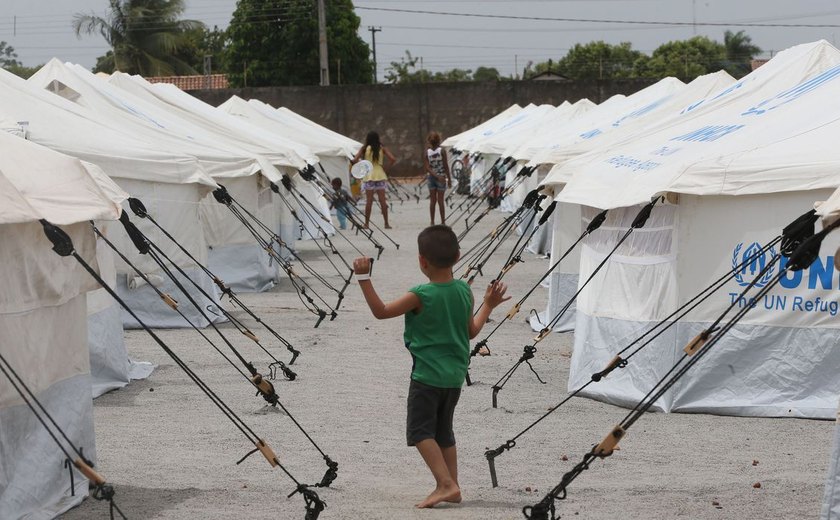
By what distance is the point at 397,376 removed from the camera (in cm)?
990

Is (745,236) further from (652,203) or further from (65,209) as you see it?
(65,209)

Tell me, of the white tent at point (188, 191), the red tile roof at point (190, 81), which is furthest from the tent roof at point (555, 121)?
the red tile roof at point (190, 81)

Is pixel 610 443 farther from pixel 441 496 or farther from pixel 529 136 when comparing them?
pixel 529 136

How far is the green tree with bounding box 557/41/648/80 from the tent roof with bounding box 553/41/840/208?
68469 mm

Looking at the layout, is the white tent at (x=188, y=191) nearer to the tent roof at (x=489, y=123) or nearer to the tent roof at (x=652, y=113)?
the tent roof at (x=652, y=113)

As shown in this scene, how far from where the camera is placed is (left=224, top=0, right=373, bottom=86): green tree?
184 ft

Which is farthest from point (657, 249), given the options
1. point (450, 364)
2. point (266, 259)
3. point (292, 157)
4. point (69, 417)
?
point (292, 157)

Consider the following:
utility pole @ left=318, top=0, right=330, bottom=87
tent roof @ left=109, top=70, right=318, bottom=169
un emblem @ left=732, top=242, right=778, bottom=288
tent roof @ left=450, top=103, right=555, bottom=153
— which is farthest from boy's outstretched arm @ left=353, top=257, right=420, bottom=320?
utility pole @ left=318, top=0, right=330, bottom=87

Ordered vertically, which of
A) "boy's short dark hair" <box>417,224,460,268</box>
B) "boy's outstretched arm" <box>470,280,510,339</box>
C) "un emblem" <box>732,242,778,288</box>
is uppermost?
"boy's short dark hair" <box>417,224,460,268</box>

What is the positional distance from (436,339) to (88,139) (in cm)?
607

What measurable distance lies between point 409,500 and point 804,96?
→ 14.5ft

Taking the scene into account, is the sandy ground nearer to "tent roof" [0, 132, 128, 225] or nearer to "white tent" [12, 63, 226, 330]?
"tent roof" [0, 132, 128, 225]

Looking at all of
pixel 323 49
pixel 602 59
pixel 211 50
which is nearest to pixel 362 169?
pixel 323 49

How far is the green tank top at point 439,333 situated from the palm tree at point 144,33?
49.8 metres
